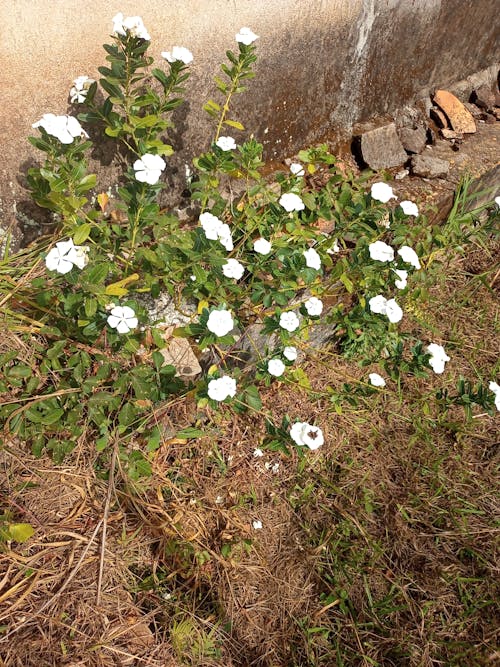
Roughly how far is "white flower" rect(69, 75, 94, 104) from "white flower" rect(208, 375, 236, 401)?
3.20 ft

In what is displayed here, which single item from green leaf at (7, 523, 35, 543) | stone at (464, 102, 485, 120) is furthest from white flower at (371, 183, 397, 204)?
stone at (464, 102, 485, 120)

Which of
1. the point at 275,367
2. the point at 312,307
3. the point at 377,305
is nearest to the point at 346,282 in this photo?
the point at 377,305

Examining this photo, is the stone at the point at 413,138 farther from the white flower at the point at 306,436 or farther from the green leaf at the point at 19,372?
the green leaf at the point at 19,372

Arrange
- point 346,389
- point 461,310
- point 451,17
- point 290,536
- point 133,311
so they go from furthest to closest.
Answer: point 451,17, point 461,310, point 346,389, point 290,536, point 133,311

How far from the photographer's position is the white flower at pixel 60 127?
60.1 inches

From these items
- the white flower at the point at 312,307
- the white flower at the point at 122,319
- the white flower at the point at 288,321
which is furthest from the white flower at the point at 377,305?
the white flower at the point at 122,319

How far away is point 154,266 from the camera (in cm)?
185

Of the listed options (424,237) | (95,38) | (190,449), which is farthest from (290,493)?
(95,38)

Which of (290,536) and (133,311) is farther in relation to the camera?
(290,536)

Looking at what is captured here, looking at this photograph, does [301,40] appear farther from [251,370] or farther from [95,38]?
[251,370]

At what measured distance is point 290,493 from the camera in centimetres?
203

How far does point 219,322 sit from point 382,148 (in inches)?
66.7

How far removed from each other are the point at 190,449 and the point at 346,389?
658 mm

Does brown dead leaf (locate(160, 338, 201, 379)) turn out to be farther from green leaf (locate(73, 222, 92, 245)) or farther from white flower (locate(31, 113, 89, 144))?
white flower (locate(31, 113, 89, 144))
